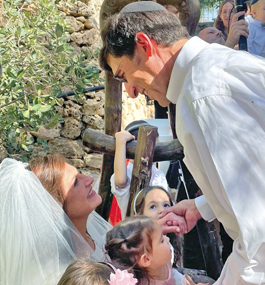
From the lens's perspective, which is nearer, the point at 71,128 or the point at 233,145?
the point at 233,145

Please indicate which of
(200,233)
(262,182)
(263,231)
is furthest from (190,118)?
(200,233)

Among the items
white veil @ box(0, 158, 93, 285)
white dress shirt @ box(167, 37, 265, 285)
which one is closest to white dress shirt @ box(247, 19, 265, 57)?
white veil @ box(0, 158, 93, 285)

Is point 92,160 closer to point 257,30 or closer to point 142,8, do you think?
point 257,30

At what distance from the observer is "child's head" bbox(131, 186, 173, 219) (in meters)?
3.34

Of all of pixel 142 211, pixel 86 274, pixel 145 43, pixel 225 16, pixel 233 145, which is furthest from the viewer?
pixel 225 16

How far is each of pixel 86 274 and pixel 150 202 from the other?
1291mm

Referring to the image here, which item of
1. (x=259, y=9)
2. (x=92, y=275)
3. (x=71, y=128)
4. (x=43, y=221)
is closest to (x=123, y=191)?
(x=43, y=221)

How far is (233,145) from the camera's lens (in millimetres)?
1660

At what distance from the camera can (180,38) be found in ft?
6.61

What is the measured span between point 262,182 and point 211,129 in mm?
220

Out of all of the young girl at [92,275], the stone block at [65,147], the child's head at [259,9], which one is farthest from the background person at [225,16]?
the young girl at [92,275]

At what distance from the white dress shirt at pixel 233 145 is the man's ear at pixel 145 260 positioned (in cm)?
84

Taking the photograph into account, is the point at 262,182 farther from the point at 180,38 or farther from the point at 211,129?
the point at 180,38

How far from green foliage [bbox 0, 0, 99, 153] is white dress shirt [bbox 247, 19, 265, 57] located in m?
1.30
